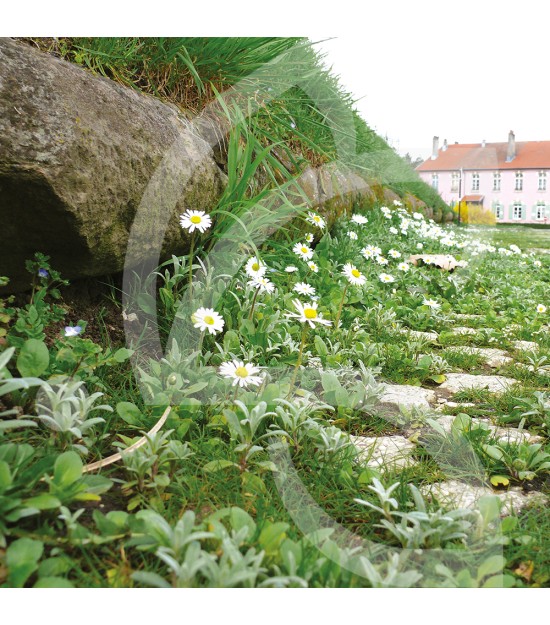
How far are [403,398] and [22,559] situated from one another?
1.49 meters

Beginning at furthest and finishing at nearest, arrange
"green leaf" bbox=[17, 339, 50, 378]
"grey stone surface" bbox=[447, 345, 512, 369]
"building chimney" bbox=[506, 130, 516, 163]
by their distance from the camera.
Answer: "building chimney" bbox=[506, 130, 516, 163]
"grey stone surface" bbox=[447, 345, 512, 369]
"green leaf" bbox=[17, 339, 50, 378]

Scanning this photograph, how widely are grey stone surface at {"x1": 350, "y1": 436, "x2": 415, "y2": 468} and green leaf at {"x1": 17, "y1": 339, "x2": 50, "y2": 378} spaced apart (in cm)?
96

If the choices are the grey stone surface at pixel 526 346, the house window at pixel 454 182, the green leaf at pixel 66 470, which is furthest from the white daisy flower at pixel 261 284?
the house window at pixel 454 182

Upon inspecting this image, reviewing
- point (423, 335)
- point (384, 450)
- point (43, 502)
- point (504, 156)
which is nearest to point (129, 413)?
point (43, 502)

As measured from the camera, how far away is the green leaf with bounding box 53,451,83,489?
119 centimetres

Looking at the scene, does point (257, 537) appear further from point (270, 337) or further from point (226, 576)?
point (270, 337)

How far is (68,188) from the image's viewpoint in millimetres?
1730

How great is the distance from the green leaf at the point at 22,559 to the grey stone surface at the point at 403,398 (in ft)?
4.08

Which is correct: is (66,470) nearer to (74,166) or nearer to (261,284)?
(74,166)

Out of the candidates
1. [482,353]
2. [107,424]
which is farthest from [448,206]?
[107,424]

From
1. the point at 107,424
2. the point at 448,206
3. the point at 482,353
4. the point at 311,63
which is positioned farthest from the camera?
the point at 448,206

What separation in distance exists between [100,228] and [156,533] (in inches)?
45.7

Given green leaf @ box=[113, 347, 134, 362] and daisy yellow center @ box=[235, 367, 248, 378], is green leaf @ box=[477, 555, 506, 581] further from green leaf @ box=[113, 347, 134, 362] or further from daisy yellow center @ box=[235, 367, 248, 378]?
green leaf @ box=[113, 347, 134, 362]

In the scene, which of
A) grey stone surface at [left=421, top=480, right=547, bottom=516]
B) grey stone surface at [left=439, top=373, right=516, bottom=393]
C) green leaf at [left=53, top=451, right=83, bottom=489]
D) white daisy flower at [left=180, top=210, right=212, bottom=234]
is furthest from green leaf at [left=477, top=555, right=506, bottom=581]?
white daisy flower at [left=180, top=210, right=212, bottom=234]
